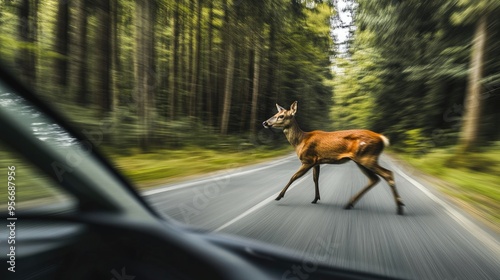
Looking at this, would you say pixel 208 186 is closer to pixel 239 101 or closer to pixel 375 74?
pixel 375 74

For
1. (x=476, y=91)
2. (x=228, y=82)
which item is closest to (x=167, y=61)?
(x=228, y=82)

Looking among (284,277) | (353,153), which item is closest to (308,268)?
(284,277)

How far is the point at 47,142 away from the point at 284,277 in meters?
0.90

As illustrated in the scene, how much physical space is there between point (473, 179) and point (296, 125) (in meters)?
5.53

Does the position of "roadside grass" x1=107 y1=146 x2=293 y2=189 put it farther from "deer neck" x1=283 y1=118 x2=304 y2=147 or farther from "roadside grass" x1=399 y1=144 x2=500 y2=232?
"roadside grass" x1=399 y1=144 x2=500 y2=232

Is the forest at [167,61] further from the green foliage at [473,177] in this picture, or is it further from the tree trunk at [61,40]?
the green foliage at [473,177]

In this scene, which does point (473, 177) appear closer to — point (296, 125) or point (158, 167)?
point (296, 125)

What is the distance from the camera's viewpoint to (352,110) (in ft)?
111

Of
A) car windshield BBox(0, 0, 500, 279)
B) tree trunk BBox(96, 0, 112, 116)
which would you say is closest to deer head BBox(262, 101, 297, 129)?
car windshield BBox(0, 0, 500, 279)

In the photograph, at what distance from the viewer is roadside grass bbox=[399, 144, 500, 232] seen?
20.6 feet

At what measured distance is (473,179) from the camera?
28.8 feet

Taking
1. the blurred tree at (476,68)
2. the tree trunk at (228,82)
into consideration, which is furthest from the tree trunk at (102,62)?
the blurred tree at (476,68)

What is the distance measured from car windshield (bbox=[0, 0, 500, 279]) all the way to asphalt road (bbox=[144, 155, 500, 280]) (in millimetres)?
36

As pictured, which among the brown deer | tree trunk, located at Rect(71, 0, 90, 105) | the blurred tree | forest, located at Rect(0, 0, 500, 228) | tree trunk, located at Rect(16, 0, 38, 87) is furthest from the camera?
the blurred tree
